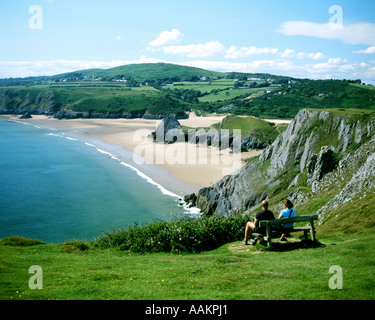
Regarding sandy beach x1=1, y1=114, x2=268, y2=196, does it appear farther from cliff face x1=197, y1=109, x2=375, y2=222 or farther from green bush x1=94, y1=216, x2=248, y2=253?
green bush x1=94, y1=216, x2=248, y2=253

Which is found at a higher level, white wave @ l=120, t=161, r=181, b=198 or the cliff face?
the cliff face

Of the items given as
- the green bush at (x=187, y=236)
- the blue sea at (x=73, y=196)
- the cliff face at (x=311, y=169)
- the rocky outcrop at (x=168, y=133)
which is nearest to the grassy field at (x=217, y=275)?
the green bush at (x=187, y=236)

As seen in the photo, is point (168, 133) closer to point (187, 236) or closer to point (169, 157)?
point (169, 157)

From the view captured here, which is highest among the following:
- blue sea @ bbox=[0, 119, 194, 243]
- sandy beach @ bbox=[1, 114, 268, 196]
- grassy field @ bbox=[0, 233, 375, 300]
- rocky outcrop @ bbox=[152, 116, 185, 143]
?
rocky outcrop @ bbox=[152, 116, 185, 143]

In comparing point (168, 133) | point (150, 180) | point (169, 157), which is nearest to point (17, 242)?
point (150, 180)

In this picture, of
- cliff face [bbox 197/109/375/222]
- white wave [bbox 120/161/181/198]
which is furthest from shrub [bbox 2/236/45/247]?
white wave [bbox 120/161/181/198]

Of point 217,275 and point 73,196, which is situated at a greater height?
point 217,275
